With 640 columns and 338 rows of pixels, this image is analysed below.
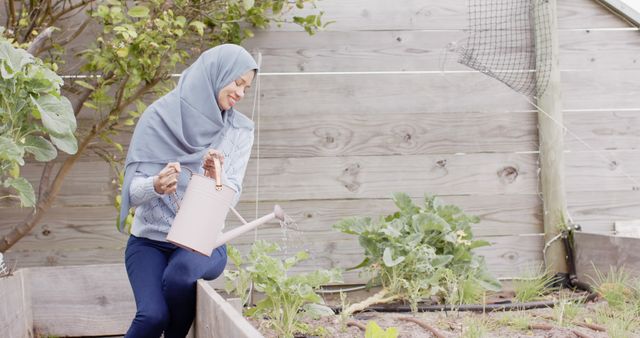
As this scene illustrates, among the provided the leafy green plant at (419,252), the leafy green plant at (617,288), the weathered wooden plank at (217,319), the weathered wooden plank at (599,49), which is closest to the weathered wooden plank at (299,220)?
the leafy green plant at (419,252)

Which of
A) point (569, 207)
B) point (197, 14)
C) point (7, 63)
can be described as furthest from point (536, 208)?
point (7, 63)

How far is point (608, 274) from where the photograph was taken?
128 inches

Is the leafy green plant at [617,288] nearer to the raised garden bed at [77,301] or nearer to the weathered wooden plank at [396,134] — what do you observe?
the weathered wooden plank at [396,134]

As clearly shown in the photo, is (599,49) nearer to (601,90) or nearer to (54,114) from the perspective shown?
(601,90)

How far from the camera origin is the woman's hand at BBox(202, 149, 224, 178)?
7.09 feet

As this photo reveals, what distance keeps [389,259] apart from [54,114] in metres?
1.47

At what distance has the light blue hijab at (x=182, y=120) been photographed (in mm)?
2340

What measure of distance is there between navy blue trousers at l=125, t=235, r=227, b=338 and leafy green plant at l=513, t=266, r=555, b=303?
149cm

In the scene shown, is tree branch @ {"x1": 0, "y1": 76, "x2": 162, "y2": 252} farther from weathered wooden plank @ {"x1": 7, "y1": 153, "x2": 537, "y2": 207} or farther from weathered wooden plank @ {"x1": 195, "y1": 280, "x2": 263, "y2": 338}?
weathered wooden plank @ {"x1": 195, "y1": 280, "x2": 263, "y2": 338}

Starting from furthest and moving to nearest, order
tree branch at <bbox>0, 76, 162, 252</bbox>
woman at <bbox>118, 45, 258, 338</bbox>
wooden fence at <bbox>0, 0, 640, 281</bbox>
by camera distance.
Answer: wooden fence at <bbox>0, 0, 640, 281</bbox>, tree branch at <bbox>0, 76, 162, 252</bbox>, woman at <bbox>118, 45, 258, 338</bbox>

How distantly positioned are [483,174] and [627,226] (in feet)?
2.23

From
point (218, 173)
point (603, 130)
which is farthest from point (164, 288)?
point (603, 130)

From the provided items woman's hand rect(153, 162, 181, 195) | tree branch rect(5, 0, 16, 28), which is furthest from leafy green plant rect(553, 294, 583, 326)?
tree branch rect(5, 0, 16, 28)

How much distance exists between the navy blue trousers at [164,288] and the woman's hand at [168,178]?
0.22m
